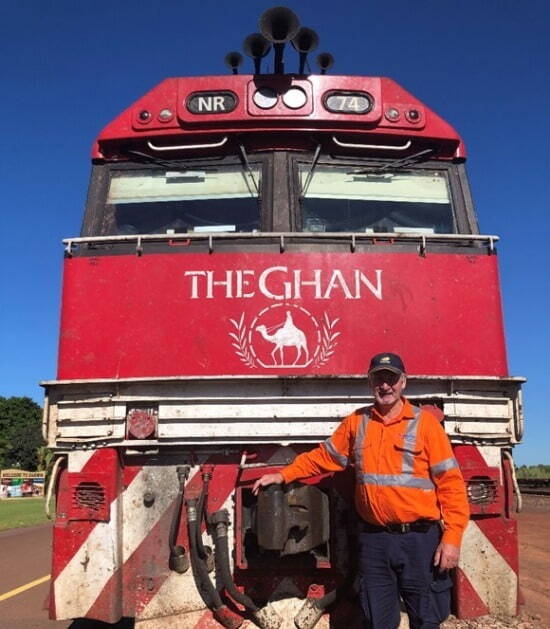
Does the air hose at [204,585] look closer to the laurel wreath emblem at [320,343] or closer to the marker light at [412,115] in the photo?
the laurel wreath emblem at [320,343]

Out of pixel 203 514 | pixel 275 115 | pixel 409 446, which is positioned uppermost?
pixel 275 115

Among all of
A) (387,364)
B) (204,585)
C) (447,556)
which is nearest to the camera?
(447,556)

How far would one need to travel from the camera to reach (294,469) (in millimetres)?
3814

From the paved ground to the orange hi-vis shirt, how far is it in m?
0.85

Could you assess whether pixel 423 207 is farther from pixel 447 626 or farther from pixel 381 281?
pixel 447 626

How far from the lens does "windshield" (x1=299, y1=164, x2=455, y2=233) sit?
504 centimetres

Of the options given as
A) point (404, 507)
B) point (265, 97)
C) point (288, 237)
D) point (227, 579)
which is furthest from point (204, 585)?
point (265, 97)

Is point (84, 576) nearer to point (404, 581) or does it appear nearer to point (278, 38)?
point (404, 581)

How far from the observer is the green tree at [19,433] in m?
75.5

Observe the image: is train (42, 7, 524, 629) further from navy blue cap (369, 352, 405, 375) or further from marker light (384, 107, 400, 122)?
navy blue cap (369, 352, 405, 375)

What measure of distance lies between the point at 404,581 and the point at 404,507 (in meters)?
0.36

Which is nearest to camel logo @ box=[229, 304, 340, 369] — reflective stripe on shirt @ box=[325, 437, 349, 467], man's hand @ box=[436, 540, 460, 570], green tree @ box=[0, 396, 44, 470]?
reflective stripe on shirt @ box=[325, 437, 349, 467]

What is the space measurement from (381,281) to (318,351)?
603 mm

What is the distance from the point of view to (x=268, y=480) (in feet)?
12.4
